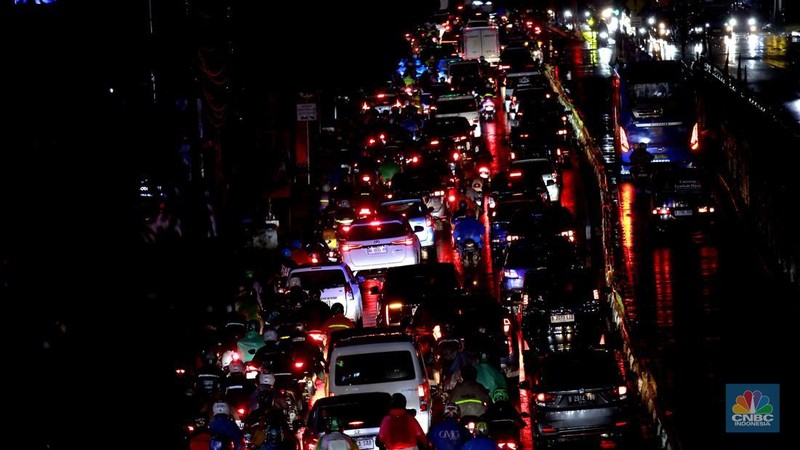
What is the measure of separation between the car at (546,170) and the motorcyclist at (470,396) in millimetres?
21050

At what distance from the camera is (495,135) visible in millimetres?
56406

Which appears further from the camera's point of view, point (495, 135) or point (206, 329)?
point (495, 135)

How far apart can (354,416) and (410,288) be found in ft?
31.0

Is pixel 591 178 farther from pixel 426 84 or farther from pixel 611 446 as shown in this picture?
pixel 611 446

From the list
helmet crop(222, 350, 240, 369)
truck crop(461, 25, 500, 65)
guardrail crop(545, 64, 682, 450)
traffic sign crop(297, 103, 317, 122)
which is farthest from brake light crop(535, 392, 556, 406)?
truck crop(461, 25, 500, 65)

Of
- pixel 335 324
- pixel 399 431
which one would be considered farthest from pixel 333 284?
pixel 399 431

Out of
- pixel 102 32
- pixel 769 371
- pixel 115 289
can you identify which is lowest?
pixel 769 371

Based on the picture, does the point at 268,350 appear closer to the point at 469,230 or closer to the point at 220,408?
the point at 220,408

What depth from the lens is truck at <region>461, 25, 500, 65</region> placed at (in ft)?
240

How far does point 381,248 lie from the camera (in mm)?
31984

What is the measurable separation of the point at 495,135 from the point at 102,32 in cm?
3260

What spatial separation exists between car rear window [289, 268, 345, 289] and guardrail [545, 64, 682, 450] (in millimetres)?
5094

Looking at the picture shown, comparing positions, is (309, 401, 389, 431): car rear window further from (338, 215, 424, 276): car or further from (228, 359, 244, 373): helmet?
(338, 215, 424, 276): car

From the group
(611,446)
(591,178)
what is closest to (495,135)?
(591,178)
